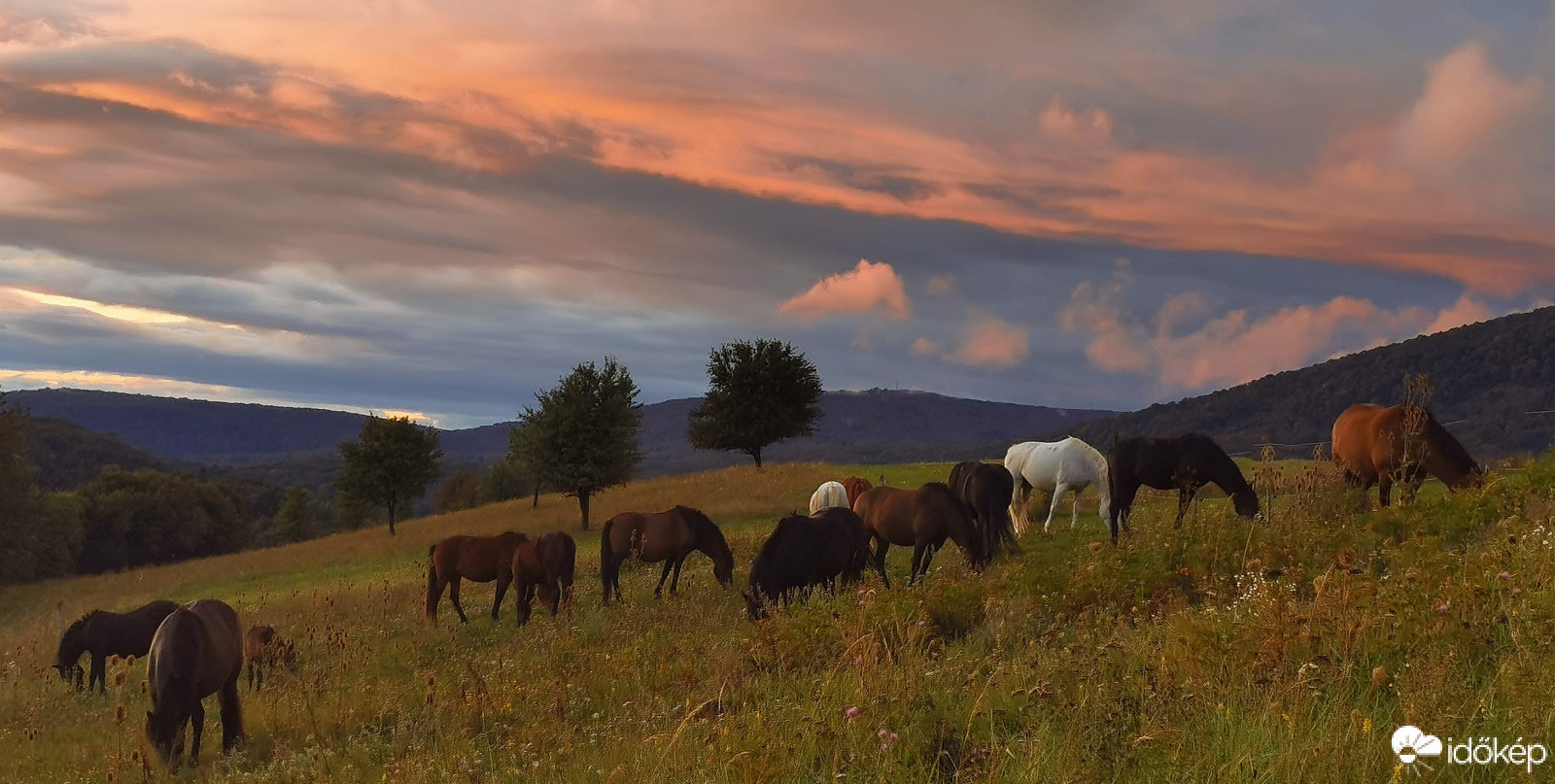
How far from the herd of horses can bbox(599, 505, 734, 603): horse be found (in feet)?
0.10

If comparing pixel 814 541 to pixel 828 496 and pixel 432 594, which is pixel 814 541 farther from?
pixel 828 496

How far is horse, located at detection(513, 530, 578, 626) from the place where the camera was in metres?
18.9

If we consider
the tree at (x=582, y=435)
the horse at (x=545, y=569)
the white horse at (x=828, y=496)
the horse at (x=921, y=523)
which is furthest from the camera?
the tree at (x=582, y=435)

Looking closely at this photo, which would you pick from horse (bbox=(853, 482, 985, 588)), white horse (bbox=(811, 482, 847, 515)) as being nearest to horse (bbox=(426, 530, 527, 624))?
horse (bbox=(853, 482, 985, 588))

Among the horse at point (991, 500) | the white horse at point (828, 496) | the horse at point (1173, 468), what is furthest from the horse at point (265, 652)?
the horse at point (1173, 468)

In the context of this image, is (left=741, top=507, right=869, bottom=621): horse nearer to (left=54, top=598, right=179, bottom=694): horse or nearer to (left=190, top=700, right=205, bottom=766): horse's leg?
(left=190, top=700, right=205, bottom=766): horse's leg

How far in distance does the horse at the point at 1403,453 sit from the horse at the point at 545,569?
44.7 feet

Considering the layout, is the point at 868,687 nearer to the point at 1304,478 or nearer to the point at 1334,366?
the point at 1304,478

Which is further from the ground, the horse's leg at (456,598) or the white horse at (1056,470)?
the white horse at (1056,470)

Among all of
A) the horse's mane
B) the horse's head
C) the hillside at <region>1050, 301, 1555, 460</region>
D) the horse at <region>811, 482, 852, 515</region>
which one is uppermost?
the hillside at <region>1050, 301, 1555, 460</region>

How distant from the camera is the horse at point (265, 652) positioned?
52.9ft

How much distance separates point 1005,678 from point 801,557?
7389 mm

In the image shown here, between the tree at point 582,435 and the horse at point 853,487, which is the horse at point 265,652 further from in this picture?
the tree at point 582,435

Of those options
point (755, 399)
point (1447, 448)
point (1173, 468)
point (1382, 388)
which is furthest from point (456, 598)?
point (1382, 388)
